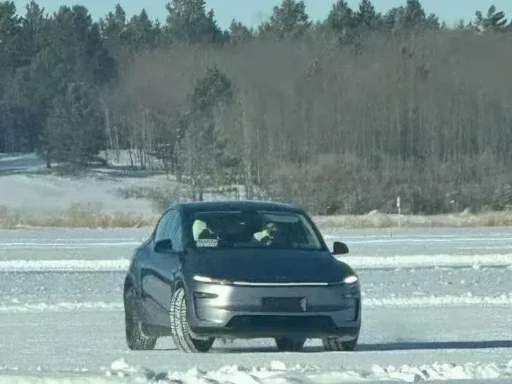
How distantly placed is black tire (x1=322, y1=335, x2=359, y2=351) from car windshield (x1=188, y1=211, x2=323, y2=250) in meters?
1.00

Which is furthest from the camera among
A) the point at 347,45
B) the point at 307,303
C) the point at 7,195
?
the point at 347,45

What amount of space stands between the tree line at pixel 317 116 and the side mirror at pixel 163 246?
53977 mm

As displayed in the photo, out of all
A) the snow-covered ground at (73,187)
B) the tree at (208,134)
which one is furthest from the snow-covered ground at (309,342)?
the tree at (208,134)

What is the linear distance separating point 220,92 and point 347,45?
10.9 meters

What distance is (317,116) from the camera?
6825 cm

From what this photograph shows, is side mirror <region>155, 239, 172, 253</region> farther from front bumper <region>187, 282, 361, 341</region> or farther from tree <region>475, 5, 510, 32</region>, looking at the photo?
tree <region>475, 5, 510, 32</region>

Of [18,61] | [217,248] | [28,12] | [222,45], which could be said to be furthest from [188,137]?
[217,248]

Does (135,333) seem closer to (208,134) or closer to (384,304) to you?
(384,304)

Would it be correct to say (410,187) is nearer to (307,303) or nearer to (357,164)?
(357,164)

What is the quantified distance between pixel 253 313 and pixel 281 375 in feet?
6.67

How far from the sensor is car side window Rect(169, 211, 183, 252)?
43.2 feet

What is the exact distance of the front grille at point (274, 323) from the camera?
12062 mm

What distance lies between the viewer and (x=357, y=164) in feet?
241

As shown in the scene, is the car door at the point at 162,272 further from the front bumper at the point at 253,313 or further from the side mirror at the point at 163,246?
the front bumper at the point at 253,313
